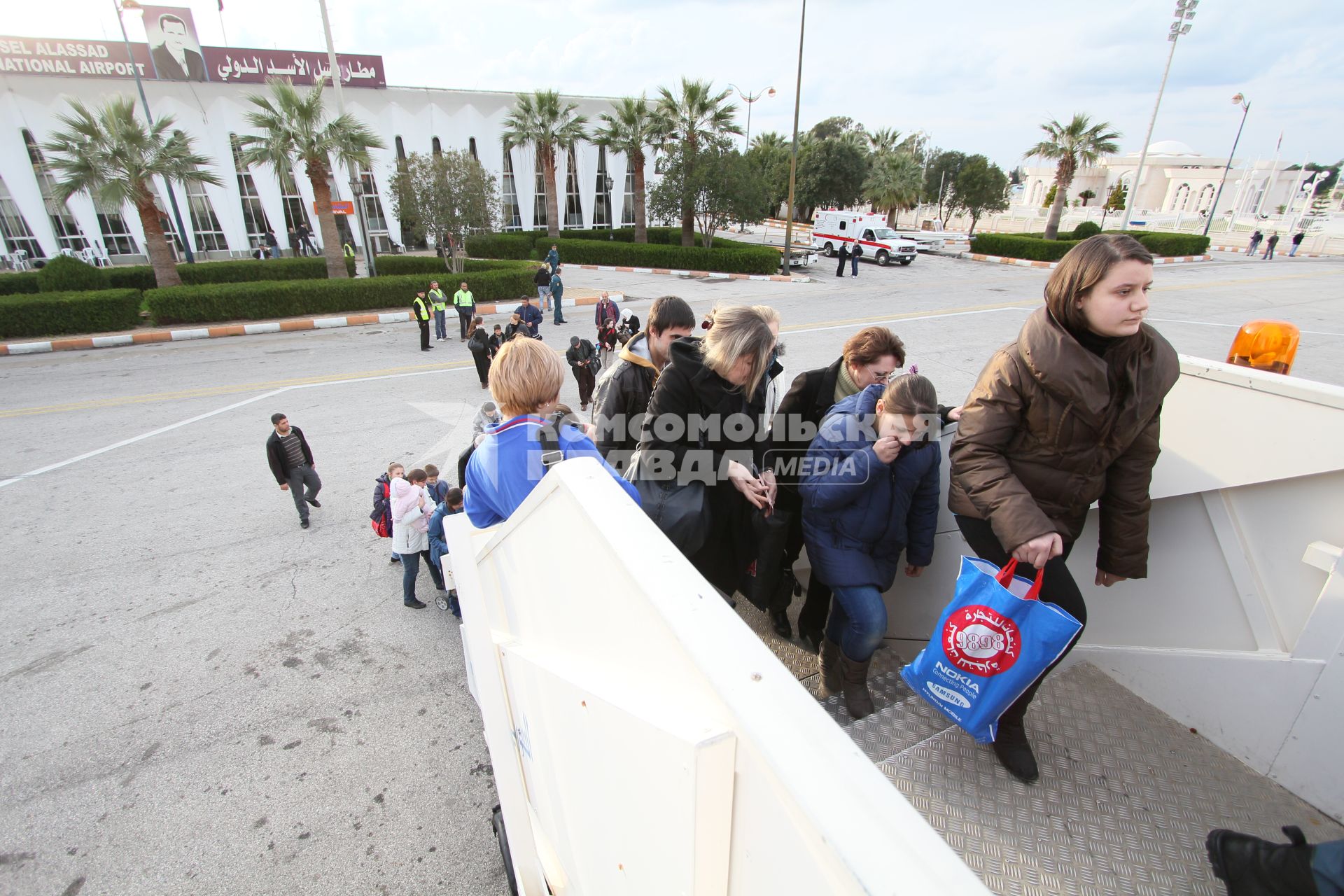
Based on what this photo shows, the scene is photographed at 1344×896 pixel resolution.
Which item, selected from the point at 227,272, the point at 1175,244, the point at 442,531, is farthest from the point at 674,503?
the point at 1175,244

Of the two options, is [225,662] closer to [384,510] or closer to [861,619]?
[384,510]

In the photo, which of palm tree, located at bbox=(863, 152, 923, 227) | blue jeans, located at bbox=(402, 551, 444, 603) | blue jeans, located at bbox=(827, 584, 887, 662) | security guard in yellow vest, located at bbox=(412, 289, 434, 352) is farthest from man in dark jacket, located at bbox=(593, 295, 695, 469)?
palm tree, located at bbox=(863, 152, 923, 227)

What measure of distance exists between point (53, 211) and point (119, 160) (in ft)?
66.9

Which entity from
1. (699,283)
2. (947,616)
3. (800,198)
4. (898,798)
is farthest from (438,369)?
(800,198)

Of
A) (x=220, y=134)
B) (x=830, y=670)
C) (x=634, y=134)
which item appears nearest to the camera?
(x=830, y=670)

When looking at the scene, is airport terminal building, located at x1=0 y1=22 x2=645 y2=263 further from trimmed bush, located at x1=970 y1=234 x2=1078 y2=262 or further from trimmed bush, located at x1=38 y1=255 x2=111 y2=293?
trimmed bush, located at x1=970 y1=234 x2=1078 y2=262

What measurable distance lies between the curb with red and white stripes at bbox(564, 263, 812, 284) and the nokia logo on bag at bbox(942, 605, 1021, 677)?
22.0 m

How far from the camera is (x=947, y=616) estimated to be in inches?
77.2

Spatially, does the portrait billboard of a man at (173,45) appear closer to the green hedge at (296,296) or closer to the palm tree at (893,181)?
the green hedge at (296,296)

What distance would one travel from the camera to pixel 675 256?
25.1 metres

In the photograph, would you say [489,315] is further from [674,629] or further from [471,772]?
[674,629]

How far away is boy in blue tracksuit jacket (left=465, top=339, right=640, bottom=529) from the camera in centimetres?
190

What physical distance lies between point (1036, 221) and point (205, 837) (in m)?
58.8

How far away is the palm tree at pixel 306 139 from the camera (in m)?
16.8
